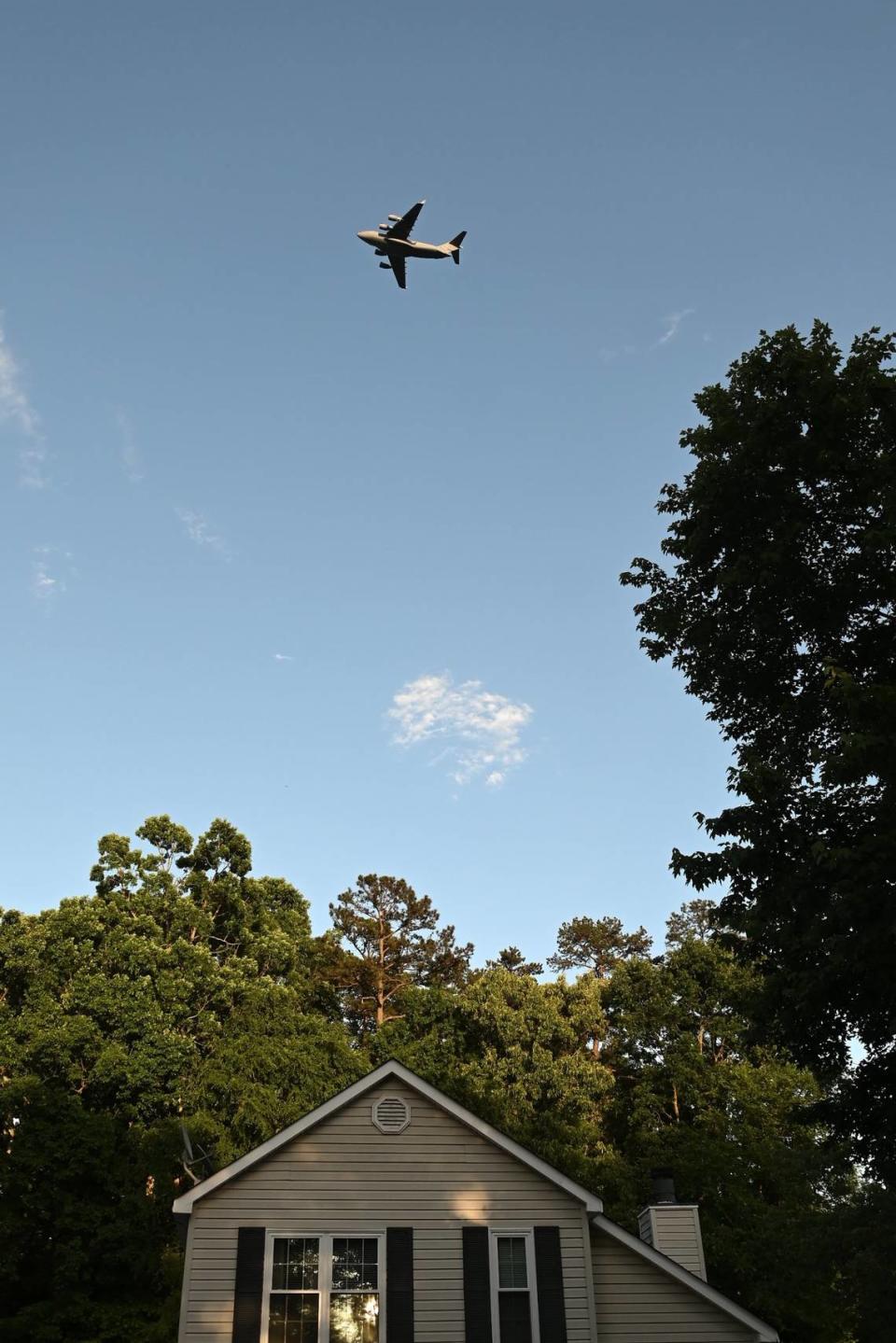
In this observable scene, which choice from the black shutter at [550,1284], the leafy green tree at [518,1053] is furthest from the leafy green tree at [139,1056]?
the black shutter at [550,1284]

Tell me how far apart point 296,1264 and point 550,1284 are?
3.58 meters

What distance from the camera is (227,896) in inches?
1550

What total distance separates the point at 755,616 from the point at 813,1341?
23.1 m

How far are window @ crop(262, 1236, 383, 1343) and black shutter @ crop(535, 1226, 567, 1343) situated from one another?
7.44 feet

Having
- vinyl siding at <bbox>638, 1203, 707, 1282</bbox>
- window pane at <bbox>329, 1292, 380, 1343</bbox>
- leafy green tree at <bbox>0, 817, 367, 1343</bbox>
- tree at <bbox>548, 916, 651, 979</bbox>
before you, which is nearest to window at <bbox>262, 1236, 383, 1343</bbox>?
window pane at <bbox>329, 1292, 380, 1343</bbox>

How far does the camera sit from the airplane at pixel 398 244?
90.6 feet

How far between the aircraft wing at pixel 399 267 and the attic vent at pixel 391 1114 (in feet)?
70.3

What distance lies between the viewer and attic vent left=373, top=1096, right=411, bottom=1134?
1581 cm

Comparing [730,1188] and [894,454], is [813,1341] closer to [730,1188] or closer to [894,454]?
[730,1188]

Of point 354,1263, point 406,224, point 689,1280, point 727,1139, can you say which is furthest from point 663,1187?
point 406,224

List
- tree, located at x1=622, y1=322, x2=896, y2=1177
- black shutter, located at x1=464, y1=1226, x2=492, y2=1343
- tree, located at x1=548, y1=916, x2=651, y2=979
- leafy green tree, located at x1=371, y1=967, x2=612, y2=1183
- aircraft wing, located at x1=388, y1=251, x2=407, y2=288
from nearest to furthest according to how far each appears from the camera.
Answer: tree, located at x1=622, y1=322, x2=896, y2=1177
black shutter, located at x1=464, y1=1226, x2=492, y2=1343
aircraft wing, located at x1=388, y1=251, x2=407, y2=288
leafy green tree, located at x1=371, y1=967, x2=612, y2=1183
tree, located at x1=548, y1=916, x2=651, y2=979

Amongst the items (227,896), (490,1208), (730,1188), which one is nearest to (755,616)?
(490,1208)

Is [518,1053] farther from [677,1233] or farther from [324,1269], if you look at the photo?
[324,1269]

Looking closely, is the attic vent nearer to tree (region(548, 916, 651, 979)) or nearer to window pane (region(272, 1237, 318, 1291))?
window pane (region(272, 1237, 318, 1291))
